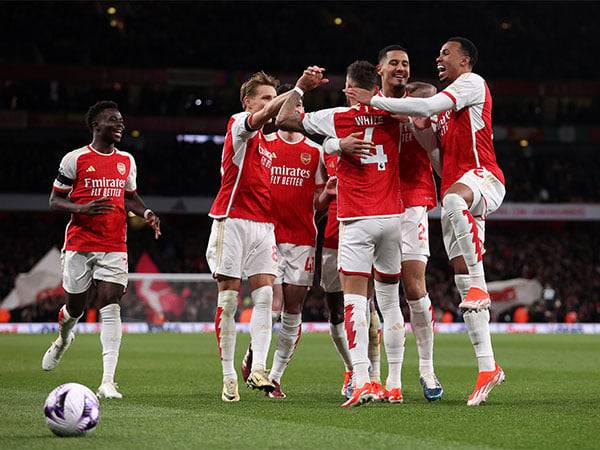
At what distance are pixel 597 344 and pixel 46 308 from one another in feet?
45.2

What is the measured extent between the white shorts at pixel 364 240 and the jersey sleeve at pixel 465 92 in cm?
98

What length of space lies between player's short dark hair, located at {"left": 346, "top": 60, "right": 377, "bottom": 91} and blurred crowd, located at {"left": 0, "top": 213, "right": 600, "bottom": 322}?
2282 centimetres

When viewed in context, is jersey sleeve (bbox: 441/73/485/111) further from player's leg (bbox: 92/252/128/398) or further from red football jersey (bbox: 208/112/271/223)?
player's leg (bbox: 92/252/128/398)

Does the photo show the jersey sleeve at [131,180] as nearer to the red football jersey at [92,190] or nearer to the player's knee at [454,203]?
Result: the red football jersey at [92,190]

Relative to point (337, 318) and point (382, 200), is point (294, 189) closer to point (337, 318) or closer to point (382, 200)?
point (337, 318)

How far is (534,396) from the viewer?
8758 millimetres

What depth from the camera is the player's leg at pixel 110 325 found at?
29.2ft

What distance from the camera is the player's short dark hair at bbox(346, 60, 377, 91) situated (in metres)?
7.88

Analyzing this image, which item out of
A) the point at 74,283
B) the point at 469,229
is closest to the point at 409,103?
A: the point at 469,229

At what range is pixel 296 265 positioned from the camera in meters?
9.69

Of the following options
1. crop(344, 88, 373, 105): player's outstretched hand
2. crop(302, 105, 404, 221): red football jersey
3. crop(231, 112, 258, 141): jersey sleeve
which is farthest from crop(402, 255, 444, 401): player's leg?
crop(231, 112, 258, 141): jersey sleeve

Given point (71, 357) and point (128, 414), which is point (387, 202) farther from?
point (71, 357)

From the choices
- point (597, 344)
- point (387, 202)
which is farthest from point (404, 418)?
point (597, 344)

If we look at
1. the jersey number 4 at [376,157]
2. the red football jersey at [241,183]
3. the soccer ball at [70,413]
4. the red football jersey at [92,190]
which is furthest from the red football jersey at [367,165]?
the soccer ball at [70,413]
